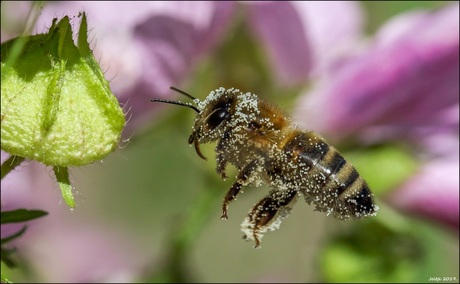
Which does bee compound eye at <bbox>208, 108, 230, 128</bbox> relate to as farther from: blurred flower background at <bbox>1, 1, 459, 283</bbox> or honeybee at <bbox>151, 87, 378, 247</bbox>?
blurred flower background at <bbox>1, 1, 459, 283</bbox>

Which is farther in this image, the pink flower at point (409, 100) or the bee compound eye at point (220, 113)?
the pink flower at point (409, 100)

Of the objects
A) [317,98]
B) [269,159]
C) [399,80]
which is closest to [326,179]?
[269,159]

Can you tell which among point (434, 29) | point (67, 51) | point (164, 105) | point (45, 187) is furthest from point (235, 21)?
point (67, 51)

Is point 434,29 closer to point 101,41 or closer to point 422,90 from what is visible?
point 422,90

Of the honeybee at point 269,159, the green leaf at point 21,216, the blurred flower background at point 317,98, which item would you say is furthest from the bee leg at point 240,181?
the blurred flower background at point 317,98

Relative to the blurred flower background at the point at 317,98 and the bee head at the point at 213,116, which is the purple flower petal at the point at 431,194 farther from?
the bee head at the point at 213,116

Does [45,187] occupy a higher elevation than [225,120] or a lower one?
higher
